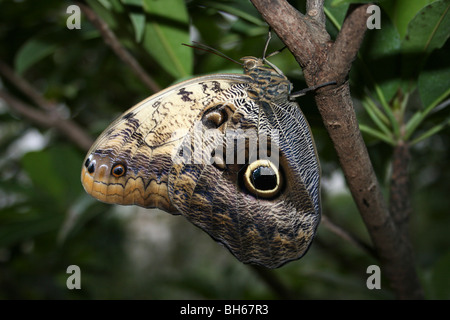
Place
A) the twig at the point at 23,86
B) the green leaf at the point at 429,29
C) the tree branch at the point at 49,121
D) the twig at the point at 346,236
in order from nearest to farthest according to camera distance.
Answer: the green leaf at the point at 429,29
the twig at the point at 346,236
the tree branch at the point at 49,121
the twig at the point at 23,86

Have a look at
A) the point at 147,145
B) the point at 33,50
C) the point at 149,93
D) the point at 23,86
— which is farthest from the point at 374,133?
the point at 23,86

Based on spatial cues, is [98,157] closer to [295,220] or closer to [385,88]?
[295,220]

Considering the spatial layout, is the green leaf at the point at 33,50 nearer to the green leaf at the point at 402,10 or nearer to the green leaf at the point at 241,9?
the green leaf at the point at 241,9

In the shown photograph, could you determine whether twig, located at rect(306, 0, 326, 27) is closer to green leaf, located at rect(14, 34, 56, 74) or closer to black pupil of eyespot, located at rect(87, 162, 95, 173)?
black pupil of eyespot, located at rect(87, 162, 95, 173)

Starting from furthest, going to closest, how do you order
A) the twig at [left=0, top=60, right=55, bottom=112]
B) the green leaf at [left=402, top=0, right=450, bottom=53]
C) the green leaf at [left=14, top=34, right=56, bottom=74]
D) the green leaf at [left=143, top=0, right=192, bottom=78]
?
the twig at [left=0, top=60, right=55, bottom=112] → the green leaf at [left=14, top=34, right=56, bottom=74] → the green leaf at [left=143, top=0, right=192, bottom=78] → the green leaf at [left=402, top=0, right=450, bottom=53]

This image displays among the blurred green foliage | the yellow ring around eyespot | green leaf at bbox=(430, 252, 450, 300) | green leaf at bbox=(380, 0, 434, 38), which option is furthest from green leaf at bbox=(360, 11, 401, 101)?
green leaf at bbox=(430, 252, 450, 300)

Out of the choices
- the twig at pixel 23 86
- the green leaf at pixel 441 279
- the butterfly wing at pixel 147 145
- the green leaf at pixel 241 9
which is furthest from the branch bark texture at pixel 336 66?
the twig at pixel 23 86
